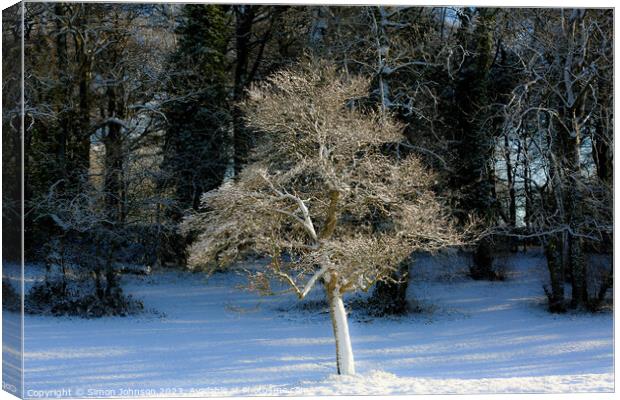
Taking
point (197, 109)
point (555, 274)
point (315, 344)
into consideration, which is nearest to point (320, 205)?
point (315, 344)

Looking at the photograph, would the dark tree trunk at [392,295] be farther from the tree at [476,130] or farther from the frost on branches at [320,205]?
the tree at [476,130]

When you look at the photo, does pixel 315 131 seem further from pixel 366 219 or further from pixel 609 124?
pixel 609 124

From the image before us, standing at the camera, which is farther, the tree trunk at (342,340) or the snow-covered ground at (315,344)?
the tree trunk at (342,340)

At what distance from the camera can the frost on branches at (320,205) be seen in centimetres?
893

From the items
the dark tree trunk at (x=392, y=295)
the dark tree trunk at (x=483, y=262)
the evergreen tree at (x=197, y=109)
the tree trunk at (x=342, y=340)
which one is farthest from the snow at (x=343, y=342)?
the evergreen tree at (x=197, y=109)

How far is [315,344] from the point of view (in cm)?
963

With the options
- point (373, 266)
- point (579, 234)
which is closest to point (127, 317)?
point (373, 266)

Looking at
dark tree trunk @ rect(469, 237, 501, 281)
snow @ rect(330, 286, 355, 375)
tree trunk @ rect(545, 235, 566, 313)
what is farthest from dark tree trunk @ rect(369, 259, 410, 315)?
tree trunk @ rect(545, 235, 566, 313)

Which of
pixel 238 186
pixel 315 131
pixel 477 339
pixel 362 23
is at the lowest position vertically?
pixel 477 339

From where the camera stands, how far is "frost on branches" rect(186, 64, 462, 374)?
29.3ft

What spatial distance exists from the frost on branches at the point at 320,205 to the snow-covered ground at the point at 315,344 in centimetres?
43

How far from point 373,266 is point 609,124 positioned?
340 centimetres

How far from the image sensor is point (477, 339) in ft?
32.2

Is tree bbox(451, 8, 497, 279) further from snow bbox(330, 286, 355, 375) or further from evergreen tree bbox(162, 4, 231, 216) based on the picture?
evergreen tree bbox(162, 4, 231, 216)
